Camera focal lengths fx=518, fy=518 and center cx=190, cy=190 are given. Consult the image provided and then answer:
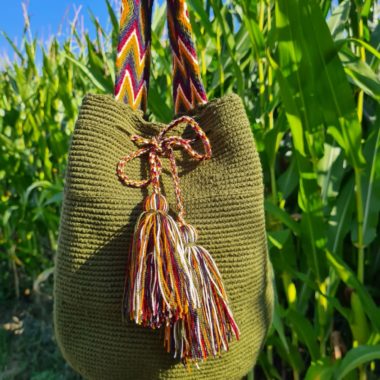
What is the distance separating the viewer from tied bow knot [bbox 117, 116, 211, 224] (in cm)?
61

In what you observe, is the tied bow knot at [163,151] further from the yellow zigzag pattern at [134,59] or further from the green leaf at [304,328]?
the green leaf at [304,328]

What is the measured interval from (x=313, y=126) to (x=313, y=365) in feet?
1.53

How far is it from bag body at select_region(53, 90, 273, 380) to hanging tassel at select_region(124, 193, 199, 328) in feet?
0.14

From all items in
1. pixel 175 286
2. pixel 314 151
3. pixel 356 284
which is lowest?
pixel 356 284

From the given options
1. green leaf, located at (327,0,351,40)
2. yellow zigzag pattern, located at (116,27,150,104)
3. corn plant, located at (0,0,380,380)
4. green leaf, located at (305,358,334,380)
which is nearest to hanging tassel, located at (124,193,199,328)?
yellow zigzag pattern, located at (116,27,150,104)

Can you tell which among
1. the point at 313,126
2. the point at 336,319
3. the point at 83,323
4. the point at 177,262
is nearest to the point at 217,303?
the point at 177,262

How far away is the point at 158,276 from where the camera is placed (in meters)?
0.56

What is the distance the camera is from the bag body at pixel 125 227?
599 mm

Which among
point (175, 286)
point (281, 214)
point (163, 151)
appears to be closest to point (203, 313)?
point (175, 286)

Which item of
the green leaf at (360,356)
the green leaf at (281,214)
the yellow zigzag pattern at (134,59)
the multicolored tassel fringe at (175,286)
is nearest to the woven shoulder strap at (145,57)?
the yellow zigzag pattern at (134,59)

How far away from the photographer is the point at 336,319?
4.52 feet

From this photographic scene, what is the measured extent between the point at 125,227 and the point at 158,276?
0.08 meters

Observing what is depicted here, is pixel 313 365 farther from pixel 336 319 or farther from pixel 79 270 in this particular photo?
pixel 79 270

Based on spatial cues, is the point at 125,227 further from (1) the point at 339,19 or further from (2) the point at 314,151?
(1) the point at 339,19
